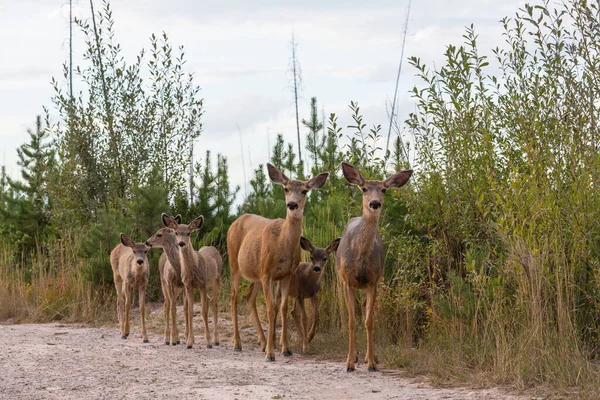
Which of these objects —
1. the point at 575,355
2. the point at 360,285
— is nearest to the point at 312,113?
the point at 360,285

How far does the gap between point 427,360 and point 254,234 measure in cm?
314

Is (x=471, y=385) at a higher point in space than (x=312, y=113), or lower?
lower

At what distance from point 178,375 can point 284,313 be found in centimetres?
196

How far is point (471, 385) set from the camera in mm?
8766

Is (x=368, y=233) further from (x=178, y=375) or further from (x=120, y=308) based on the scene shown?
(x=120, y=308)

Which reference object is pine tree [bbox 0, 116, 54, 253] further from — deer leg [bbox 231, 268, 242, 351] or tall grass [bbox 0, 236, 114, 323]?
deer leg [bbox 231, 268, 242, 351]

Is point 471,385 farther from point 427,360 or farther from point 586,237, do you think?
point 586,237

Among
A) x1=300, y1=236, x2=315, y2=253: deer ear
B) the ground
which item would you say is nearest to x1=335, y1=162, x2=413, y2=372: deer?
the ground

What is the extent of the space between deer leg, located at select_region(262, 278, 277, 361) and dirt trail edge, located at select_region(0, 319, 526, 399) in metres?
0.13

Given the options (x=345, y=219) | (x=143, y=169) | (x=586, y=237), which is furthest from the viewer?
(x=143, y=169)

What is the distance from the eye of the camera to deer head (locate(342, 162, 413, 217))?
33.0ft

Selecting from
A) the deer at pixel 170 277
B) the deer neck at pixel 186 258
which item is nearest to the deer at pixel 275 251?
the deer neck at pixel 186 258

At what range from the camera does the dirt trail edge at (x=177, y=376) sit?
28.5ft

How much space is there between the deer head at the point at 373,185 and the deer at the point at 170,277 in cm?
330
